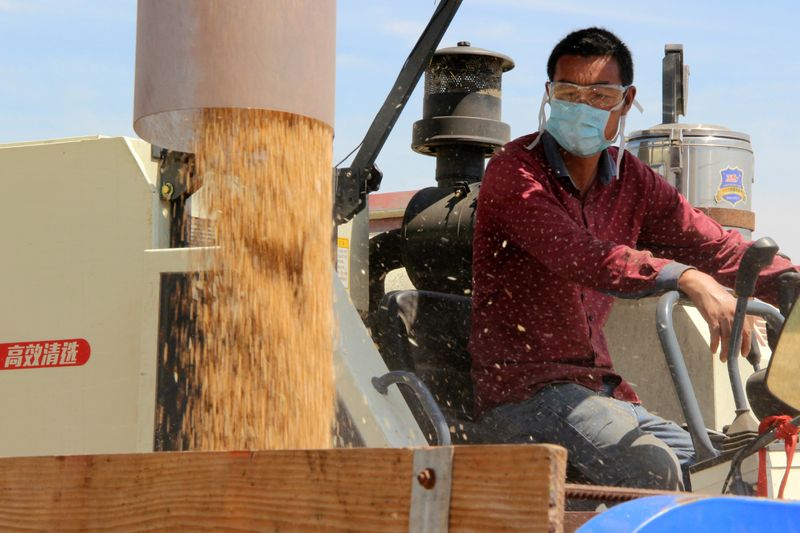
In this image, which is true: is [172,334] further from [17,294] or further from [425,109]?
[425,109]

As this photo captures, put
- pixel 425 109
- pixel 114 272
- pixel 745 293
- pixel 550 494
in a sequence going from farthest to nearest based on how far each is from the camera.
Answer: pixel 425 109, pixel 114 272, pixel 745 293, pixel 550 494

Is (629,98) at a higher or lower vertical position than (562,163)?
higher

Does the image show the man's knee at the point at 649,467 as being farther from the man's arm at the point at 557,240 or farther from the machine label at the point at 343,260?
the machine label at the point at 343,260

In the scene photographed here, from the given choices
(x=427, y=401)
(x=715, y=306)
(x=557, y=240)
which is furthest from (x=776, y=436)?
(x=427, y=401)

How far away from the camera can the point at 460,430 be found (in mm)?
2609

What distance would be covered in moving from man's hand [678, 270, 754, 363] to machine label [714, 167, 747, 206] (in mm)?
1886

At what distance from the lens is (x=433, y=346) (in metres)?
2.69

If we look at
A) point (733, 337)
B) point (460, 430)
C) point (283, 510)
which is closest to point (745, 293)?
point (733, 337)

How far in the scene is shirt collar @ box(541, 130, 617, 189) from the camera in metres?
2.68

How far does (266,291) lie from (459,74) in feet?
3.54

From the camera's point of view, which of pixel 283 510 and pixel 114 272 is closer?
pixel 283 510

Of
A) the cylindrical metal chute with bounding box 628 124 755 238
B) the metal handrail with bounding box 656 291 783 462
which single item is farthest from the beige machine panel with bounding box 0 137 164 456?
the cylindrical metal chute with bounding box 628 124 755 238

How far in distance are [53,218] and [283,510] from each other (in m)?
1.83

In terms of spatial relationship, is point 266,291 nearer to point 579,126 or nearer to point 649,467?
point 579,126
